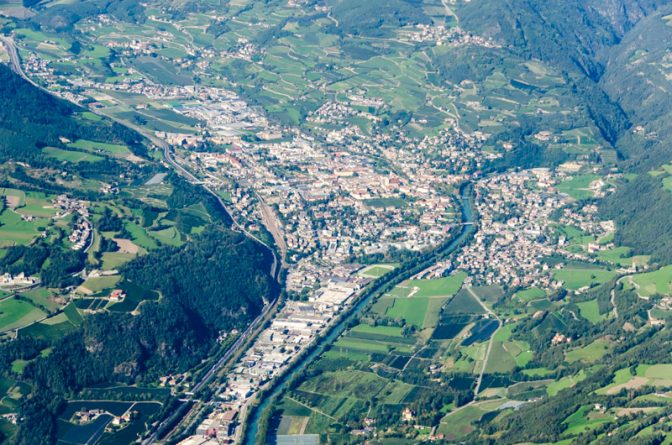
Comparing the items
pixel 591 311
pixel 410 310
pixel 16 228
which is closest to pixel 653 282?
pixel 591 311

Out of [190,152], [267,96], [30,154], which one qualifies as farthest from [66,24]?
[30,154]

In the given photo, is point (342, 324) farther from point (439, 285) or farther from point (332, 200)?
point (332, 200)

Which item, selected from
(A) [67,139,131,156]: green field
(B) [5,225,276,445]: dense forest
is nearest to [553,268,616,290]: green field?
(B) [5,225,276,445]: dense forest

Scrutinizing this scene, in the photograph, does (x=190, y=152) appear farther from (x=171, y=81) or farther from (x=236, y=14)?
(x=236, y=14)

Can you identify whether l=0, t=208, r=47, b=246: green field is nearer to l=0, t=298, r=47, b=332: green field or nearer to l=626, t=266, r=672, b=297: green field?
l=0, t=298, r=47, b=332: green field

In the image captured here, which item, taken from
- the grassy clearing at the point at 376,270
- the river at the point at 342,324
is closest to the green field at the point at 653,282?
the river at the point at 342,324
